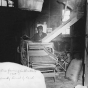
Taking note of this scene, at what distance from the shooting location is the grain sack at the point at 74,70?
6.51 metres

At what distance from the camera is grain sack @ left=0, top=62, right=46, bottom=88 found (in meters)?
3.03

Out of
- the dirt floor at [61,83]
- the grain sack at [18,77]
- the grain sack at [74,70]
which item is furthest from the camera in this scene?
the grain sack at [74,70]

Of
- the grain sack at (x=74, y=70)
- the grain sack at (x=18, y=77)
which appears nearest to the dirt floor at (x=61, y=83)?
the grain sack at (x=74, y=70)

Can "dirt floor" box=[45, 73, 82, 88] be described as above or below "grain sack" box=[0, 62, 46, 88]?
below

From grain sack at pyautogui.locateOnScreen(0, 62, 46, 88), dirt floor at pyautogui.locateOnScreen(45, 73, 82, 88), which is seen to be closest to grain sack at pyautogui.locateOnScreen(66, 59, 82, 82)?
dirt floor at pyautogui.locateOnScreen(45, 73, 82, 88)

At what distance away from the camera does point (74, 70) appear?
6.65 m

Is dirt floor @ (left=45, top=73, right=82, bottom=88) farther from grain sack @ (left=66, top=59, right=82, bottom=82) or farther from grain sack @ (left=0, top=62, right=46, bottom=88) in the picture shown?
grain sack @ (left=0, top=62, right=46, bottom=88)

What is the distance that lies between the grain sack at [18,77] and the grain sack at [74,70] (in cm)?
354

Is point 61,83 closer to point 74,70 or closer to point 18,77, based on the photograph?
point 74,70

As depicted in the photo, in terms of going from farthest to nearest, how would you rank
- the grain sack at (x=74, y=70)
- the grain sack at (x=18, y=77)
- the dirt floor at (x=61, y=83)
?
1. the grain sack at (x=74, y=70)
2. the dirt floor at (x=61, y=83)
3. the grain sack at (x=18, y=77)

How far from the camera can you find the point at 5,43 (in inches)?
376

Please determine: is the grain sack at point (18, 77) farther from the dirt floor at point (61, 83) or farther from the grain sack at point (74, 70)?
the grain sack at point (74, 70)

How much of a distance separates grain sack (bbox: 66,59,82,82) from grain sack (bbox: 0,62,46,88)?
3.54 meters

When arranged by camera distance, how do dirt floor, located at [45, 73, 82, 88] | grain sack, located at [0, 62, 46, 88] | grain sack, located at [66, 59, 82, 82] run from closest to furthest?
grain sack, located at [0, 62, 46, 88]
dirt floor, located at [45, 73, 82, 88]
grain sack, located at [66, 59, 82, 82]
